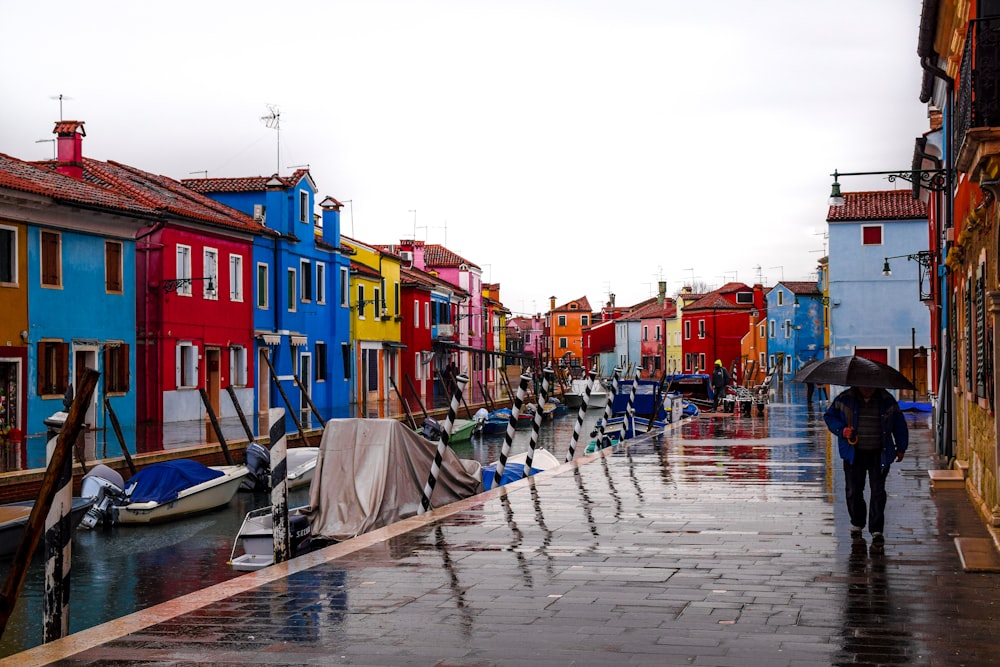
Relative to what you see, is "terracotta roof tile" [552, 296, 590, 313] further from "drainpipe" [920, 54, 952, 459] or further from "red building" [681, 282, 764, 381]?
"drainpipe" [920, 54, 952, 459]

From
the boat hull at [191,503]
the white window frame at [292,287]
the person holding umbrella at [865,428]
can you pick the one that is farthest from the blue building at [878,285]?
the person holding umbrella at [865,428]

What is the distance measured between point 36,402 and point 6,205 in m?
4.93

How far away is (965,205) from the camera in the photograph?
1420cm

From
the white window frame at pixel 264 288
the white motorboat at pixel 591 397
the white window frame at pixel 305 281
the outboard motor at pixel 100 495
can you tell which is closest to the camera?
the outboard motor at pixel 100 495

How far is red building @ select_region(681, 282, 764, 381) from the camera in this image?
94.6 metres

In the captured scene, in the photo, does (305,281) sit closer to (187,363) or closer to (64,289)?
(187,363)

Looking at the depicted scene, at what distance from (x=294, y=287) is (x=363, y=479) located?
102ft

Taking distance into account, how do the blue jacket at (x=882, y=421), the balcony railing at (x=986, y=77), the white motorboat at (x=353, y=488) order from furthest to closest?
the white motorboat at (x=353, y=488) → the blue jacket at (x=882, y=421) → the balcony railing at (x=986, y=77)

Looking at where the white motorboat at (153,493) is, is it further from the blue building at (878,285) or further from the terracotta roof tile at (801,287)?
the terracotta roof tile at (801,287)

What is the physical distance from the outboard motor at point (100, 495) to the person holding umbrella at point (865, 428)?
1432cm

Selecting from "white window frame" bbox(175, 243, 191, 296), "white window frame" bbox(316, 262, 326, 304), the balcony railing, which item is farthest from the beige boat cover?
"white window frame" bbox(316, 262, 326, 304)

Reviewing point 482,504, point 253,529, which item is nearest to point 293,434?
point 253,529

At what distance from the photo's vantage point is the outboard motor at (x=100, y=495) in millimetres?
20875

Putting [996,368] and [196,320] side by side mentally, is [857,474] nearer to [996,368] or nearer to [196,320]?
[996,368]
